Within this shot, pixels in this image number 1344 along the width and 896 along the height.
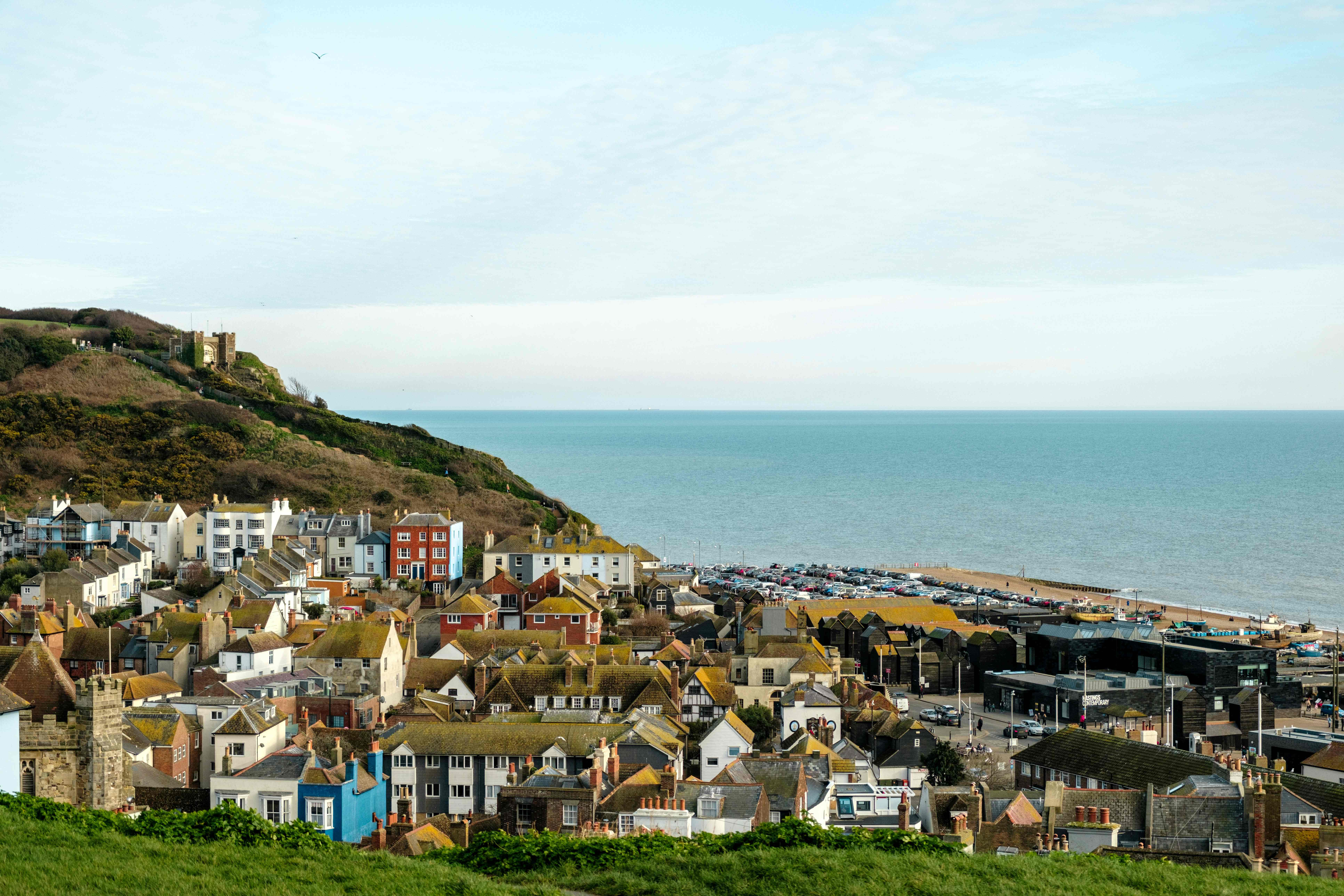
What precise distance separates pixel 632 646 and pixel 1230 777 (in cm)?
2915

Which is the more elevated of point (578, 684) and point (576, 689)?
point (578, 684)

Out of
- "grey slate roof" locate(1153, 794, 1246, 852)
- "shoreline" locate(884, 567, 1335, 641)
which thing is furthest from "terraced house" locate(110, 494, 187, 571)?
"shoreline" locate(884, 567, 1335, 641)

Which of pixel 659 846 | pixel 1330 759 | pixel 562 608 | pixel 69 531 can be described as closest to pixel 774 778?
pixel 659 846

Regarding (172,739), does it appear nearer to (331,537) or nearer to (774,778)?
(774,778)

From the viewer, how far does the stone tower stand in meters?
20.2

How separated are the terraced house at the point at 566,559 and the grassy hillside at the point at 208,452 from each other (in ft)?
28.6

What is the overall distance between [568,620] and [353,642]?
13382 millimetres

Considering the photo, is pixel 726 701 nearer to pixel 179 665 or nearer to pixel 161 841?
pixel 179 665

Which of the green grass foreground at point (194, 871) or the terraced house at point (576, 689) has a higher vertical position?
the green grass foreground at point (194, 871)

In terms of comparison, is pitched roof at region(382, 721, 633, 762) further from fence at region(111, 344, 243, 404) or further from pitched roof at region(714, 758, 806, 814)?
fence at region(111, 344, 243, 404)

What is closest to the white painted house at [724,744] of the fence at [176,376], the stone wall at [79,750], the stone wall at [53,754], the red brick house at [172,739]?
the red brick house at [172,739]

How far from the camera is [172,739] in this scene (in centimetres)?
3234

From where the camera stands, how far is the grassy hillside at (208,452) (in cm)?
8350

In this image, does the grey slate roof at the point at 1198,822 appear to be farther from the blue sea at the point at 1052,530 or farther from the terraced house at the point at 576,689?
the blue sea at the point at 1052,530
